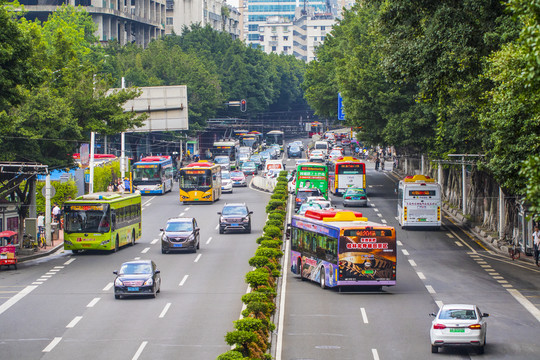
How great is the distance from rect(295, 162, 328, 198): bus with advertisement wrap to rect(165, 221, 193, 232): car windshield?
79.2ft

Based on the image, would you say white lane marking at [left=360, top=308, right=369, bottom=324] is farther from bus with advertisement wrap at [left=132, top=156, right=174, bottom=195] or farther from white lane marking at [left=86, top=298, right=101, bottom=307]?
bus with advertisement wrap at [left=132, top=156, right=174, bottom=195]

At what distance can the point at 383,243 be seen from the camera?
33188mm

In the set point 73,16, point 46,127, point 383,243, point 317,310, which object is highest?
point 73,16

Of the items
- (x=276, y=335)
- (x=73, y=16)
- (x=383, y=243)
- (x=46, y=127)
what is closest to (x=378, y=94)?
(x=46, y=127)

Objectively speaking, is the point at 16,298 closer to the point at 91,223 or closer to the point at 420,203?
the point at 91,223

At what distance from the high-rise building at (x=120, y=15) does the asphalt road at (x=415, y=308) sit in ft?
305

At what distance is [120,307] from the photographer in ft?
104

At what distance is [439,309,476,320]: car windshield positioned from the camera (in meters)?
24.7

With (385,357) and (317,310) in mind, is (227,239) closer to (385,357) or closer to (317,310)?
(317,310)

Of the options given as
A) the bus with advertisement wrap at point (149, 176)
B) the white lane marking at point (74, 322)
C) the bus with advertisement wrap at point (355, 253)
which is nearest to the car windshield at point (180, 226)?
the bus with advertisement wrap at point (355, 253)

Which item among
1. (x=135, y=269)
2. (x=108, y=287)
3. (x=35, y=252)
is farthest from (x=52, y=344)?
(x=35, y=252)

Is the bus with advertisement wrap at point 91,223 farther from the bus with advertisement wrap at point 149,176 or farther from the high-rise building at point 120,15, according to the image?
the high-rise building at point 120,15

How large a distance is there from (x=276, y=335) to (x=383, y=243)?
754 centimetres

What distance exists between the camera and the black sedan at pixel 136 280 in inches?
1294
